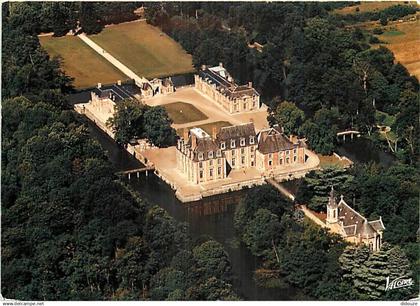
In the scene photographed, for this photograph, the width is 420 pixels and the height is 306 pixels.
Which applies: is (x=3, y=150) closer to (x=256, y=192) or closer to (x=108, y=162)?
(x=108, y=162)

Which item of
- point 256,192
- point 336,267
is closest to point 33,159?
point 256,192

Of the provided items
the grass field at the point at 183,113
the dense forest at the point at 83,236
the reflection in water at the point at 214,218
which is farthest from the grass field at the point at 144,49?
the dense forest at the point at 83,236

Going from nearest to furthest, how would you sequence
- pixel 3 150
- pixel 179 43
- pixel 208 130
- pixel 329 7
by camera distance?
pixel 3 150 < pixel 208 130 < pixel 179 43 < pixel 329 7

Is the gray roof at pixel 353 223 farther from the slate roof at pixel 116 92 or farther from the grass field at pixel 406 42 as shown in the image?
the grass field at pixel 406 42

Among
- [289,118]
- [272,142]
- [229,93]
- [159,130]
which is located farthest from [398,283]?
[229,93]

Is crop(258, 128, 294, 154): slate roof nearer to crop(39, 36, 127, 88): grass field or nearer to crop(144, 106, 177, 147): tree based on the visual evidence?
crop(144, 106, 177, 147): tree

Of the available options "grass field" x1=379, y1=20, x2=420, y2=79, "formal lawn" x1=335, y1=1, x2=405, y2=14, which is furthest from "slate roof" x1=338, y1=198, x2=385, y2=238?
"formal lawn" x1=335, y1=1, x2=405, y2=14
